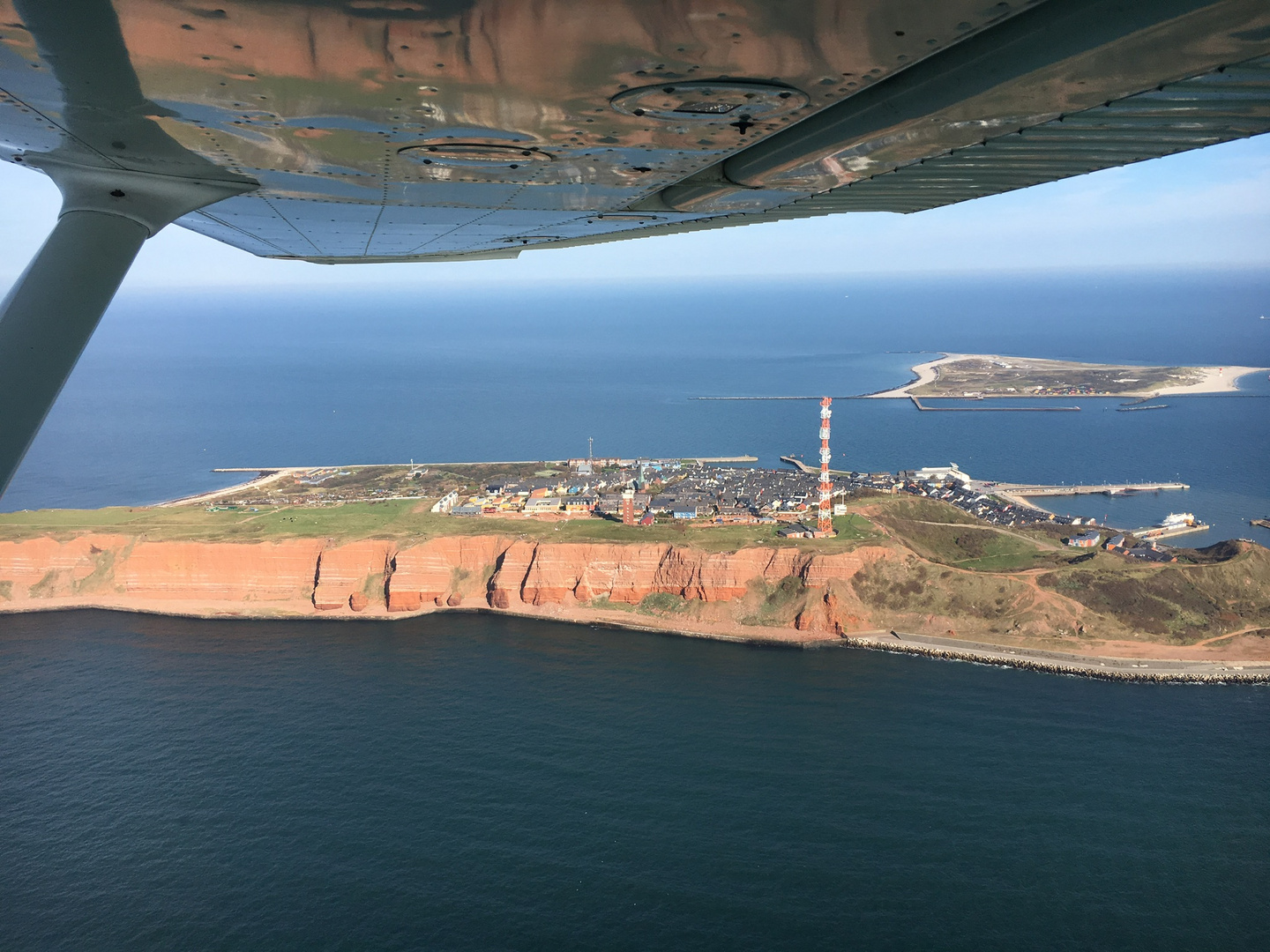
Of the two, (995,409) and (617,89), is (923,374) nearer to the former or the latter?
(995,409)

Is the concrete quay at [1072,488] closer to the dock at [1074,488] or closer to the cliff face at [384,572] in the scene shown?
the dock at [1074,488]

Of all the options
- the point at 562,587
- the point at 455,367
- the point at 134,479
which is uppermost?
the point at 455,367

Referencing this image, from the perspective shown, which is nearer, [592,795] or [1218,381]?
[592,795]

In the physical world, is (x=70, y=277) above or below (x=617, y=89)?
below

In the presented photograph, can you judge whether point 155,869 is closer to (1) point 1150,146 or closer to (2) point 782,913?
(2) point 782,913

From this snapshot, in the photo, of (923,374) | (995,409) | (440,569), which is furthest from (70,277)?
(923,374)

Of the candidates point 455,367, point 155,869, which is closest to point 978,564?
point 155,869

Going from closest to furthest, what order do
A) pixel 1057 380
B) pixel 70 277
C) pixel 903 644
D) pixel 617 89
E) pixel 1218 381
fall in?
pixel 617 89, pixel 70 277, pixel 903 644, pixel 1218 381, pixel 1057 380
